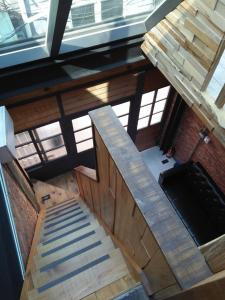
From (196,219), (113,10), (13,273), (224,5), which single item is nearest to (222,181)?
(196,219)

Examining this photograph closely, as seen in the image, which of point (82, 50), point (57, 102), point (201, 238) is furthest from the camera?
point (201, 238)

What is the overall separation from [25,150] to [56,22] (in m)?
2.70

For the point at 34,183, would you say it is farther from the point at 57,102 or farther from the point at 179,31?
the point at 179,31

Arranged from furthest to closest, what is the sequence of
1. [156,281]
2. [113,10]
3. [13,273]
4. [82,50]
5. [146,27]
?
[146,27] < [82,50] < [113,10] < [156,281] < [13,273]

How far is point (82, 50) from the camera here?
350 centimetres

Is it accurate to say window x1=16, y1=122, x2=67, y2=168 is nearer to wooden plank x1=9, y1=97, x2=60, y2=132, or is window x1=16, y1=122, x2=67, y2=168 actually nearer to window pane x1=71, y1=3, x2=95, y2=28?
wooden plank x1=9, y1=97, x2=60, y2=132

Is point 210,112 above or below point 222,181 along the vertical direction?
above

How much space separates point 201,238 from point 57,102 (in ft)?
11.2

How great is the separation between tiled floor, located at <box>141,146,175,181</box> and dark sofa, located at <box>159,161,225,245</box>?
2.52ft

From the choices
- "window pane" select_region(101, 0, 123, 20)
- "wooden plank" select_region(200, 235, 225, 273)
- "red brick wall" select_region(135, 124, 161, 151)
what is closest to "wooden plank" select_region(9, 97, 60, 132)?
"window pane" select_region(101, 0, 123, 20)

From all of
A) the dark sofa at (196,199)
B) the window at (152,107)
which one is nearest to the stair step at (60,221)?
the dark sofa at (196,199)

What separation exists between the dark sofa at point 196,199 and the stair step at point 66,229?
171 centimetres

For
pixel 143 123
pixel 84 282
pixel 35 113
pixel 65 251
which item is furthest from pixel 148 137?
pixel 84 282

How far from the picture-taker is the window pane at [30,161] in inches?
190
